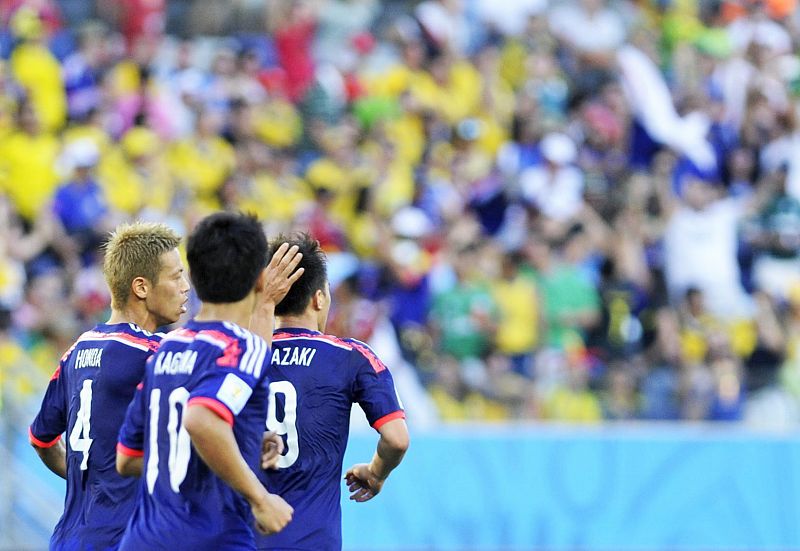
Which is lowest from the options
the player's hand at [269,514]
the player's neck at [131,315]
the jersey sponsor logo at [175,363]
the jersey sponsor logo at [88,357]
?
the player's hand at [269,514]

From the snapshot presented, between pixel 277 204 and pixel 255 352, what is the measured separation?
30.8 feet

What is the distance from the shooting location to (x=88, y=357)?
5508 millimetres

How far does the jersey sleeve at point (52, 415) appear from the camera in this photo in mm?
5762

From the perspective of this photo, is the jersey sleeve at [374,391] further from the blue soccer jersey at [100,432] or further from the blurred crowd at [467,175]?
the blurred crowd at [467,175]

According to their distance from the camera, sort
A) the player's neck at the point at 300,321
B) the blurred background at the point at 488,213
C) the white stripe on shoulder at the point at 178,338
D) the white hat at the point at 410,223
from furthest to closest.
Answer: the white hat at the point at 410,223 < the blurred background at the point at 488,213 < the player's neck at the point at 300,321 < the white stripe on shoulder at the point at 178,338

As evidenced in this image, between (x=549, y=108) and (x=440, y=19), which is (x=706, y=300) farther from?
(x=440, y=19)

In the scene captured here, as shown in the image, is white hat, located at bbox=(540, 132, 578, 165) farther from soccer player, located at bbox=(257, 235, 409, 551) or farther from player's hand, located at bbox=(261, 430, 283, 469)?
player's hand, located at bbox=(261, 430, 283, 469)

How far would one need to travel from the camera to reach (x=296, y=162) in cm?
1516

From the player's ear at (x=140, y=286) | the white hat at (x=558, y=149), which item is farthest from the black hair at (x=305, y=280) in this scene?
the white hat at (x=558, y=149)

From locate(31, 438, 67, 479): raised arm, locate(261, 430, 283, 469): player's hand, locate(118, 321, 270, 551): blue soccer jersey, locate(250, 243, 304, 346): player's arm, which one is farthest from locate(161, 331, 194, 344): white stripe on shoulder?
locate(31, 438, 67, 479): raised arm

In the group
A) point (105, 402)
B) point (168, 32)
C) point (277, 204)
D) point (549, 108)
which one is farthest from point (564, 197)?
point (105, 402)

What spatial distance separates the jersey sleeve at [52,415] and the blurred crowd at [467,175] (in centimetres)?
490

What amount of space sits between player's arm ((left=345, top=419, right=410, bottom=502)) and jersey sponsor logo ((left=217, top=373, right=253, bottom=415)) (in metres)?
1.02

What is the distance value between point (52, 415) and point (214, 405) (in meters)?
1.48
